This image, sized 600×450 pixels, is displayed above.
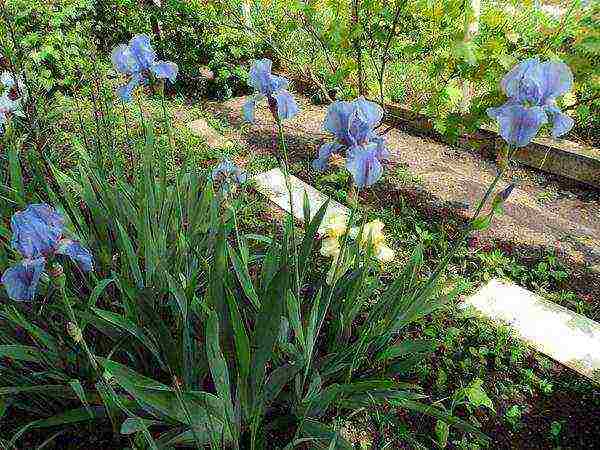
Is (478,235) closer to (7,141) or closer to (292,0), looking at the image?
(292,0)

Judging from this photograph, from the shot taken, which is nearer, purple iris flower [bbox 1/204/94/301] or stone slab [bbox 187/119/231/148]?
purple iris flower [bbox 1/204/94/301]

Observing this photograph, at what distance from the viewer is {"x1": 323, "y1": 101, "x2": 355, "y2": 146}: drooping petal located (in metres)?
1.26

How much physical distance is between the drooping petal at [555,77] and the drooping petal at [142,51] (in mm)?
1252

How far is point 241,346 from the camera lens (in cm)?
138

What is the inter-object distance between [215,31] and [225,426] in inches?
163

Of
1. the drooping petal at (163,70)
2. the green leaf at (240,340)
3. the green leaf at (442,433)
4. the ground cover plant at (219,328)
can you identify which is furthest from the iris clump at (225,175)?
the green leaf at (442,433)

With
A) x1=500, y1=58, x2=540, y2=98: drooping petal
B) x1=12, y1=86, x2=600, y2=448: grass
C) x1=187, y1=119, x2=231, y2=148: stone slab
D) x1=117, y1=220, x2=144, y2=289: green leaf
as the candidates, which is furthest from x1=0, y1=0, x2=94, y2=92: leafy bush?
x1=500, y1=58, x2=540, y2=98: drooping petal

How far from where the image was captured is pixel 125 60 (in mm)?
1664

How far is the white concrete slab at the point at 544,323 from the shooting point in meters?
2.20

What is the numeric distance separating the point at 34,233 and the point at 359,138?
836mm

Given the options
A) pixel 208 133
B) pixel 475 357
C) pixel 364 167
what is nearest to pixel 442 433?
pixel 475 357

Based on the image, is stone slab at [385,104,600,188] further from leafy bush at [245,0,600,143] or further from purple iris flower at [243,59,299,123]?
purple iris flower at [243,59,299,123]

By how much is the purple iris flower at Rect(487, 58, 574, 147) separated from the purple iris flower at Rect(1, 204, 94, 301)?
111cm

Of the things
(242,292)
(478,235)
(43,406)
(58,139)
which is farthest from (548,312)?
(58,139)
